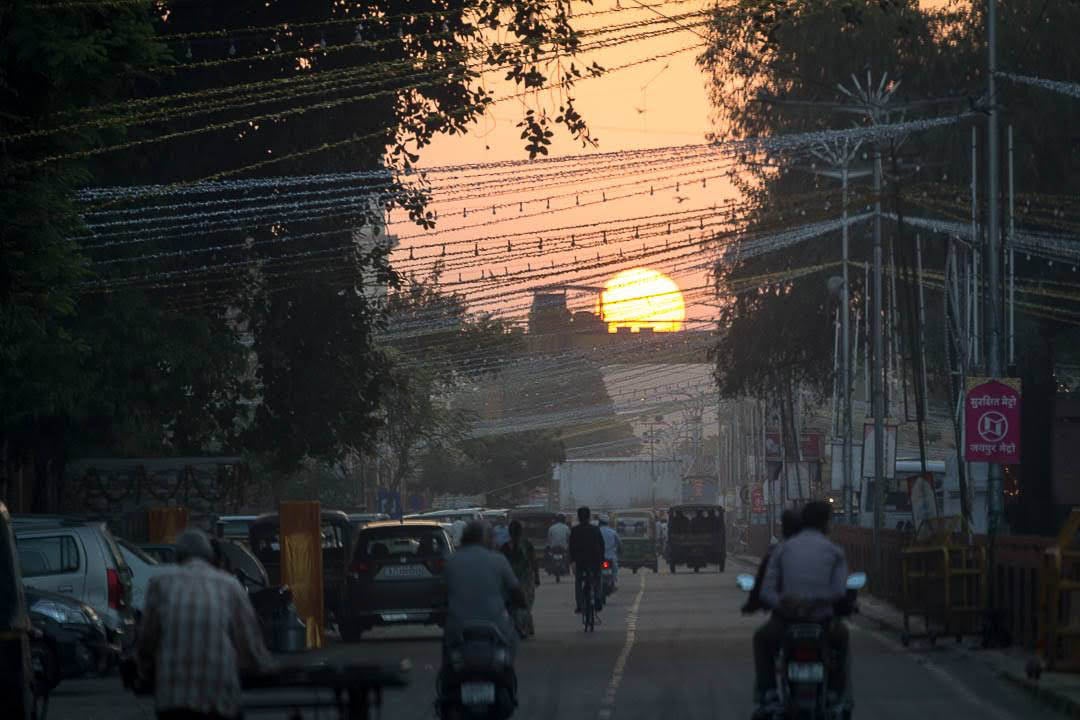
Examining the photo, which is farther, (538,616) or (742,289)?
(742,289)

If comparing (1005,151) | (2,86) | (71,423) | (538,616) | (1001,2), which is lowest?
(538,616)

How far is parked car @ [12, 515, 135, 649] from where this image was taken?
77.2 feet

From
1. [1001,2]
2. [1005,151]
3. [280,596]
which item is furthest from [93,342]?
[1001,2]

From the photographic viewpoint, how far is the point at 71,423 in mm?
36750

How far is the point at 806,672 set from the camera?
13.2m

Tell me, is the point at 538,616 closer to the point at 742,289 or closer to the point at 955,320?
the point at 955,320

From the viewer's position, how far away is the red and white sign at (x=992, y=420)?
2642 centimetres

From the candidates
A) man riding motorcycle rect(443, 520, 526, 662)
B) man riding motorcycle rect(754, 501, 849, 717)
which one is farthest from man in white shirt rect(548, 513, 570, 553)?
man riding motorcycle rect(754, 501, 849, 717)

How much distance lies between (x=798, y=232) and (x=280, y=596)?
28.0m

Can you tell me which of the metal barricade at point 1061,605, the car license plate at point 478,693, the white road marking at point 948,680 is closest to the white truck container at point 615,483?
the white road marking at point 948,680

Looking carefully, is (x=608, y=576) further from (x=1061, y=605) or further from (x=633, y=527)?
(x=633, y=527)

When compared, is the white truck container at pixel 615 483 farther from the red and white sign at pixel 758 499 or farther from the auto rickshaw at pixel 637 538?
the auto rickshaw at pixel 637 538

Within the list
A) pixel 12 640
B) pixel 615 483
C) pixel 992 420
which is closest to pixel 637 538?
pixel 615 483

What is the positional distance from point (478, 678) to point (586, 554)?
19.3 m
